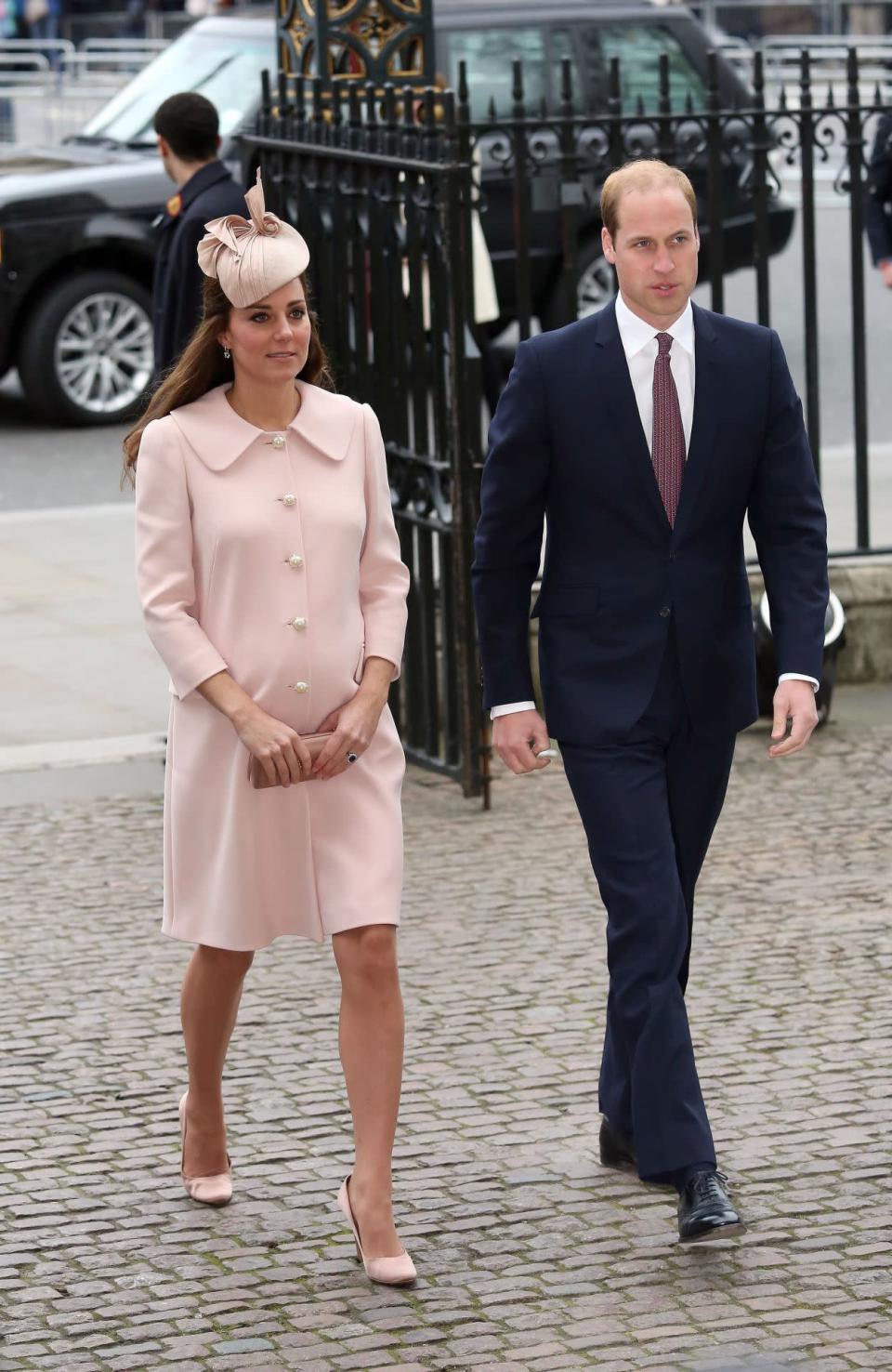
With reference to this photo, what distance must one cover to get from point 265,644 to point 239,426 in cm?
38

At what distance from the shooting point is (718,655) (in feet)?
15.2

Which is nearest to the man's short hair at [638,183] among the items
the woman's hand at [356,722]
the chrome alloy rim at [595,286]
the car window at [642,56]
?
the woman's hand at [356,722]

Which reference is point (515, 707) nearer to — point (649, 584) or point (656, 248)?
point (649, 584)

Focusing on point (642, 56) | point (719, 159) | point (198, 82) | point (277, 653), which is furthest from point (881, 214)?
point (277, 653)

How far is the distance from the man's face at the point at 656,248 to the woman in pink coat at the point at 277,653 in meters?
0.52

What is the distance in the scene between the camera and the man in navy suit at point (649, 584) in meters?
4.50

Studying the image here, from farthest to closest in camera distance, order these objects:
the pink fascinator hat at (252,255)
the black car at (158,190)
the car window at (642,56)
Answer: the car window at (642,56)
the black car at (158,190)
the pink fascinator hat at (252,255)

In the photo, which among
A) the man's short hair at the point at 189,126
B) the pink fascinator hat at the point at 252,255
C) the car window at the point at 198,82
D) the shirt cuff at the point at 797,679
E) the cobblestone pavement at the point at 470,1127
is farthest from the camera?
the car window at the point at 198,82

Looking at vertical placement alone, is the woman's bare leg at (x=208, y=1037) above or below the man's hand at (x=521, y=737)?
below

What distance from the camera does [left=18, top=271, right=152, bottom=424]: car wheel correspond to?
13836 mm

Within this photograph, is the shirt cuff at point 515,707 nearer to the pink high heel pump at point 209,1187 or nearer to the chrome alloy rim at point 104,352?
the pink high heel pump at point 209,1187

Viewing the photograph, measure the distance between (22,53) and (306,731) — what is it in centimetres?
2780

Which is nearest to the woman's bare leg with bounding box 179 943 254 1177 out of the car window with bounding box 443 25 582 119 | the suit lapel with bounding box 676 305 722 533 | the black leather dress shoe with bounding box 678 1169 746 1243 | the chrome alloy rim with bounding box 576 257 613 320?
the black leather dress shoe with bounding box 678 1169 746 1243

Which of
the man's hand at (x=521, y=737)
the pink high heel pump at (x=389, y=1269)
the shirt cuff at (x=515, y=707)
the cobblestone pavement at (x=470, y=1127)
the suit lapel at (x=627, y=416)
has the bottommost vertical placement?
the cobblestone pavement at (x=470, y=1127)
